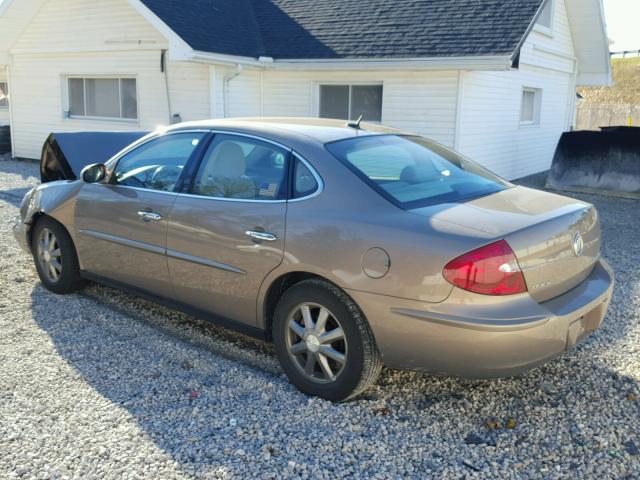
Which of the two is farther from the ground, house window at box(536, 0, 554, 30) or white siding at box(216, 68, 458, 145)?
house window at box(536, 0, 554, 30)

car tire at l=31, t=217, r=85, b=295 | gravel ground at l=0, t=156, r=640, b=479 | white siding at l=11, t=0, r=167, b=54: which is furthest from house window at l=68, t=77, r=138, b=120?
gravel ground at l=0, t=156, r=640, b=479

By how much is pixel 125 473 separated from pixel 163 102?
11.5m

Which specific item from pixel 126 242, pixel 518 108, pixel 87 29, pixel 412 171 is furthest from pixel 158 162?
pixel 518 108

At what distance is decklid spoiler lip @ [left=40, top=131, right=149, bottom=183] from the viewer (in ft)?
25.7

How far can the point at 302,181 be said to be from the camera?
386cm

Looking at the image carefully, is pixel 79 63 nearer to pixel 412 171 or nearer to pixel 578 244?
pixel 412 171

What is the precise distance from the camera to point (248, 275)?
3.98 m

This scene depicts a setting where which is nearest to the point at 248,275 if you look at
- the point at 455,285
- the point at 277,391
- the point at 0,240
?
the point at 277,391

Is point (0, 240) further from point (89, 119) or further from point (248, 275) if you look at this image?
point (89, 119)

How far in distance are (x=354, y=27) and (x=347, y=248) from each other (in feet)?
34.9

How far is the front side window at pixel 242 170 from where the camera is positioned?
13.1 ft

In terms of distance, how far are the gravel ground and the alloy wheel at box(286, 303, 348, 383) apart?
0.61ft

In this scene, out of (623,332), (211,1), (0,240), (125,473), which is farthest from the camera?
(211,1)

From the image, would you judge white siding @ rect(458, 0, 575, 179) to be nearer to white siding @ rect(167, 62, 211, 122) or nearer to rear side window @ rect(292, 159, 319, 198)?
white siding @ rect(167, 62, 211, 122)
